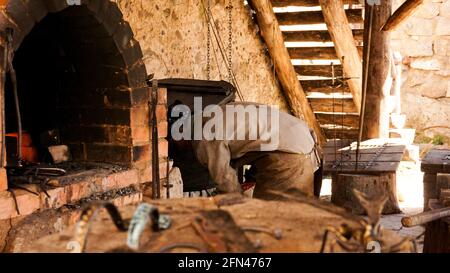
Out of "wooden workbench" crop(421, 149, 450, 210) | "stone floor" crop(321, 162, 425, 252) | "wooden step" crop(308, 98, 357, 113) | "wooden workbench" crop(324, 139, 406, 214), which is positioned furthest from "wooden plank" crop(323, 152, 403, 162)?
"wooden step" crop(308, 98, 357, 113)

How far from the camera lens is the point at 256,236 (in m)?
2.03

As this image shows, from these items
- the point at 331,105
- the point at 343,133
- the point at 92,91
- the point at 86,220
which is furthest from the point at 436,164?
the point at 343,133

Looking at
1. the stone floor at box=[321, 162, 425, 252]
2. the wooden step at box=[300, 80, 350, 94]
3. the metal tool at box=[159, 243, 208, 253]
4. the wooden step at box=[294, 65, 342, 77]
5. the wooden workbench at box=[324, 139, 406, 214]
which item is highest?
the wooden step at box=[294, 65, 342, 77]

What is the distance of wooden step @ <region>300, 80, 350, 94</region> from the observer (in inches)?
337

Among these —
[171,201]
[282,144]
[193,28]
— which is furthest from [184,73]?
[171,201]

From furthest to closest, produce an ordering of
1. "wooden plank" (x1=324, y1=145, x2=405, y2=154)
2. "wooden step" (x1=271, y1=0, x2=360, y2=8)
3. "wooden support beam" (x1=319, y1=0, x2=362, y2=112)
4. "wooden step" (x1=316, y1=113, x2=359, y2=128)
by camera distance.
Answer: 1. "wooden step" (x1=316, y1=113, x2=359, y2=128)
2. "wooden step" (x1=271, y1=0, x2=360, y2=8)
3. "wooden support beam" (x1=319, y1=0, x2=362, y2=112)
4. "wooden plank" (x1=324, y1=145, x2=405, y2=154)

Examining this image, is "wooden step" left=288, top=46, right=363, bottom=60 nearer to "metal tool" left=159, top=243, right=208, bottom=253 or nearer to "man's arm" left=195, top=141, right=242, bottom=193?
"man's arm" left=195, top=141, right=242, bottom=193

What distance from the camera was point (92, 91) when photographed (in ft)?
14.4

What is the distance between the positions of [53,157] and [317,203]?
2.47 metres

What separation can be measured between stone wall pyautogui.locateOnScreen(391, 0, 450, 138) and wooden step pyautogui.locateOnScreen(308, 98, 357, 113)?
1.82 m

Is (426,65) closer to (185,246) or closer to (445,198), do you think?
(445,198)

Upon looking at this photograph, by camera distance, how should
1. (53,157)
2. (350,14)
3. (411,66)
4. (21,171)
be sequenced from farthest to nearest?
(411,66) < (350,14) < (53,157) < (21,171)

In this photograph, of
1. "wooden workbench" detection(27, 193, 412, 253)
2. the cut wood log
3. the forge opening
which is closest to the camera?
"wooden workbench" detection(27, 193, 412, 253)

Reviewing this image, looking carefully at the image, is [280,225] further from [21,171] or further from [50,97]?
[50,97]
